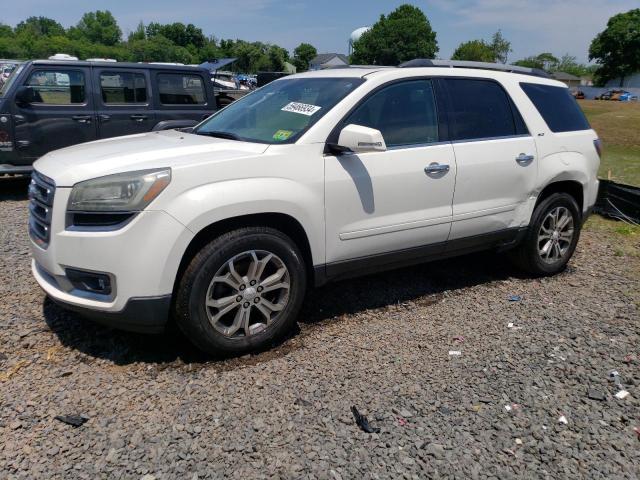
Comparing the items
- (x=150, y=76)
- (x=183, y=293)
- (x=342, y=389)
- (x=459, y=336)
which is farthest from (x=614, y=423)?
(x=150, y=76)

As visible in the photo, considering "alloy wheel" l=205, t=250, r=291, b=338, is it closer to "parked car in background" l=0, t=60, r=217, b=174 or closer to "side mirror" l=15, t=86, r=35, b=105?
"parked car in background" l=0, t=60, r=217, b=174

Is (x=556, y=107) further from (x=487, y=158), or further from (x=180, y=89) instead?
(x=180, y=89)

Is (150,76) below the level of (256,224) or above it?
above

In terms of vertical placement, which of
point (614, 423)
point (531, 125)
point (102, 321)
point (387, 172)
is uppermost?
point (531, 125)

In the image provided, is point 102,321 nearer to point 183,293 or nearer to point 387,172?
point 183,293

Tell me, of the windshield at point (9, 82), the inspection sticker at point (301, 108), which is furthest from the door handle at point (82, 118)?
the inspection sticker at point (301, 108)

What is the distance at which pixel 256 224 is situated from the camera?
3332 millimetres

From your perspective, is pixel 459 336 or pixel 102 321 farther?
pixel 459 336

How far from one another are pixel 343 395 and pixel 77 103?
669 cm

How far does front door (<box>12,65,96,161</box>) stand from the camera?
24.8ft

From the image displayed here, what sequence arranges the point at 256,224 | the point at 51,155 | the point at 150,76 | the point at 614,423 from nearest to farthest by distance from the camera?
the point at 614,423 < the point at 256,224 < the point at 51,155 < the point at 150,76

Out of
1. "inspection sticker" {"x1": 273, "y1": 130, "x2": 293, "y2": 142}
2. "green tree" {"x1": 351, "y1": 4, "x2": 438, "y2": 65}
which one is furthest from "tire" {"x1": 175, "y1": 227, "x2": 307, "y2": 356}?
"green tree" {"x1": 351, "y1": 4, "x2": 438, "y2": 65}

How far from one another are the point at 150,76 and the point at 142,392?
21.5 feet

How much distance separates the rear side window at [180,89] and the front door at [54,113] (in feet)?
3.68
